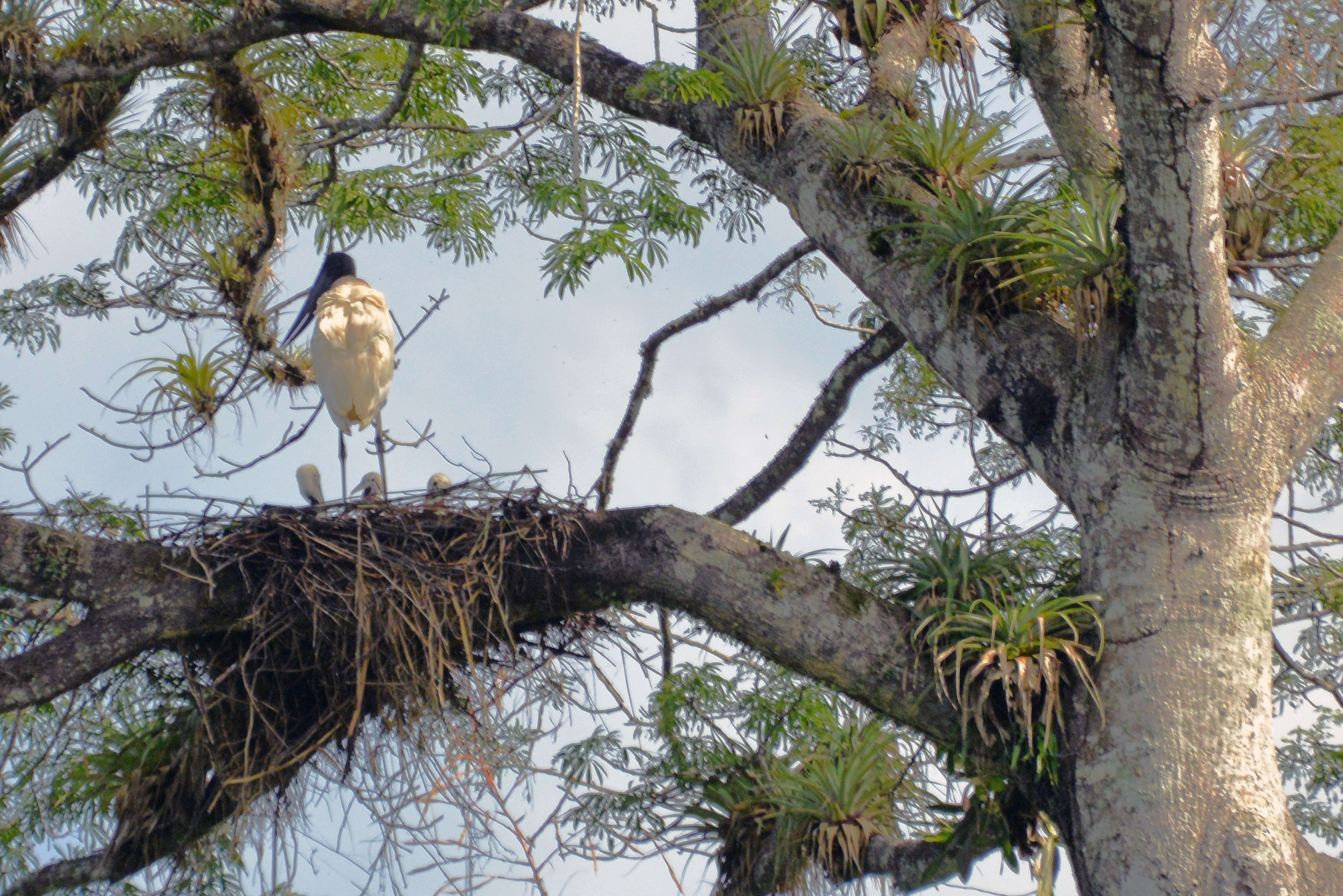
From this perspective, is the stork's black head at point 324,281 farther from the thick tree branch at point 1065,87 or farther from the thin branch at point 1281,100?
the thin branch at point 1281,100

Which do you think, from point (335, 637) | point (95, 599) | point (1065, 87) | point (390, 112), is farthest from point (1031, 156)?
point (95, 599)

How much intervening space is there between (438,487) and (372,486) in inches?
10.2

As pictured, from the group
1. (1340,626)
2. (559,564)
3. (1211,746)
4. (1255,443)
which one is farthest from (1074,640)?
(1340,626)

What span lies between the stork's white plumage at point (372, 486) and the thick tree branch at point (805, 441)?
153 centimetres

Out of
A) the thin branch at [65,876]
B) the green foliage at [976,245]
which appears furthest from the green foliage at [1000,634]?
the thin branch at [65,876]

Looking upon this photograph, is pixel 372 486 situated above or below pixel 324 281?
below

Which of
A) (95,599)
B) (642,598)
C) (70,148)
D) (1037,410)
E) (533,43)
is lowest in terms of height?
(95,599)

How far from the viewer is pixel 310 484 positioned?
5.66 metres

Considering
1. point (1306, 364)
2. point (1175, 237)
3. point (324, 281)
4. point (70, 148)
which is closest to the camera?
point (1175, 237)

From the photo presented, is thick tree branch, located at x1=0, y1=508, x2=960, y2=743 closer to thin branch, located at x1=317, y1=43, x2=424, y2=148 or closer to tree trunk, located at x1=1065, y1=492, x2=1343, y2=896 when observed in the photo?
tree trunk, located at x1=1065, y1=492, x2=1343, y2=896

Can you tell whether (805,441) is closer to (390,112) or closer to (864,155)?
(864,155)

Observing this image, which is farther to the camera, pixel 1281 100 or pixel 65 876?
pixel 65 876

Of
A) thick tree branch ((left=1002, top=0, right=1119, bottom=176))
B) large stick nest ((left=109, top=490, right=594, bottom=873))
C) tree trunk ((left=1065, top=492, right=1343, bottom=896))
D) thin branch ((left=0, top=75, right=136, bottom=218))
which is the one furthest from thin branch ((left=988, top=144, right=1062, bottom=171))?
thin branch ((left=0, top=75, right=136, bottom=218))

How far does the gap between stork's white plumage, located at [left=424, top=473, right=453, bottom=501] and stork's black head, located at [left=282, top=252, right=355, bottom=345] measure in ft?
4.87
